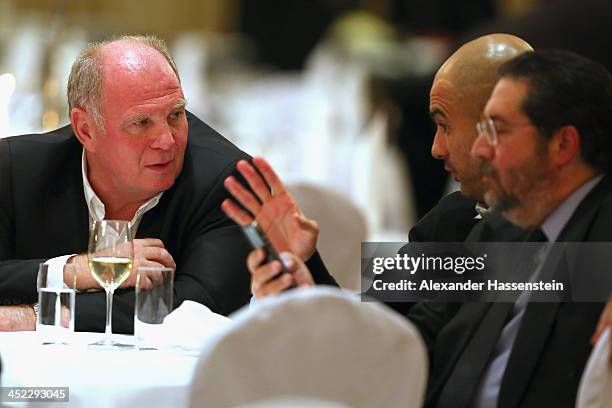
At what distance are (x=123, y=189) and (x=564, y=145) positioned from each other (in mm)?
1119

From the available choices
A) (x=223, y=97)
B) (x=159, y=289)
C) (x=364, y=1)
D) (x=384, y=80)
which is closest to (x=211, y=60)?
(x=223, y=97)

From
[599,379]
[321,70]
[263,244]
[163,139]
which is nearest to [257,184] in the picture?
[263,244]

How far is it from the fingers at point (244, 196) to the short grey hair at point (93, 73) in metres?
0.48

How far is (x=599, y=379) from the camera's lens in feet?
7.04

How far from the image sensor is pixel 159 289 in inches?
99.8

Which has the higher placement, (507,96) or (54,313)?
(507,96)

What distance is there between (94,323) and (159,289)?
0.38m

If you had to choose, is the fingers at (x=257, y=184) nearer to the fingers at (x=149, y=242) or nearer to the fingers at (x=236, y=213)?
the fingers at (x=236, y=213)

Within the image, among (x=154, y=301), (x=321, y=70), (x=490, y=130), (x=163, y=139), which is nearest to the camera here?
(x=490, y=130)

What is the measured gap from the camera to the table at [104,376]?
2.25 metres

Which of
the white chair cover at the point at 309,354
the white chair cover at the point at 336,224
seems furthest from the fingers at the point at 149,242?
the white chair cover at the point at 336,224

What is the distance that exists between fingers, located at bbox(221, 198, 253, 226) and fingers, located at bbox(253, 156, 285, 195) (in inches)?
2.8

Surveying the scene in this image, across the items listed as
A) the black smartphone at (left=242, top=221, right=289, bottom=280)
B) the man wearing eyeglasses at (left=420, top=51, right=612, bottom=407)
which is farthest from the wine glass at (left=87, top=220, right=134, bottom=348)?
the man wearing eyeglasses at (left=420, top=51, right=612, bottom=407)

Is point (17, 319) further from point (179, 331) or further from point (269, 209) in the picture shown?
point (269, 209)
